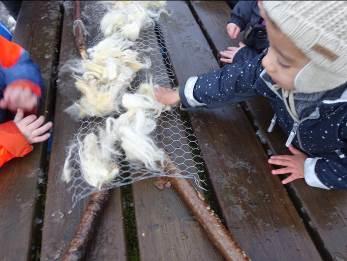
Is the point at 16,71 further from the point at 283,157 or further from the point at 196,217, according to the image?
the point at 283,157

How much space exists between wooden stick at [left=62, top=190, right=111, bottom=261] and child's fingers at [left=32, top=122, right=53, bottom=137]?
0.32 m

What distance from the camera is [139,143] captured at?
1.19m

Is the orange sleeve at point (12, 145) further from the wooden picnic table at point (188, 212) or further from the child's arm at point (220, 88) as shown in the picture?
the child's arm at point (220, 88)

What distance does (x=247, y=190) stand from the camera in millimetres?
1165

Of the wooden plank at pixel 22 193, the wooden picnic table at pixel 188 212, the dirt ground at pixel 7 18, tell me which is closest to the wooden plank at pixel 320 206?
the wooden picnic table at pixel 188 212

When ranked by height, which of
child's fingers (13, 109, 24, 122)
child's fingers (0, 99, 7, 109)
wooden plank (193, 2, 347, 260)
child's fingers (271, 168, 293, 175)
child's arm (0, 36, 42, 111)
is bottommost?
wooden plank (193, 2, 347, 260)

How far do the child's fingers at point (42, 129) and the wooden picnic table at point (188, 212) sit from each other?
26mm

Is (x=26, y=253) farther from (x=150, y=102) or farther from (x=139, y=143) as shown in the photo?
(x=150, y=102)

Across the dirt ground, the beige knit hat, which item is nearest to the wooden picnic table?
the beige knit hat

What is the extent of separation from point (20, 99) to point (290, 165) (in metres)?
0.86

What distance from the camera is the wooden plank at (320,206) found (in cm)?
105

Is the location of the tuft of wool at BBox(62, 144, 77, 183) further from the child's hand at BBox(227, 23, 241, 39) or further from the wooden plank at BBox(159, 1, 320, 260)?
the child's hand at BBox(227, 23, 241, 39)

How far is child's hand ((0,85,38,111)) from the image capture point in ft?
4.41

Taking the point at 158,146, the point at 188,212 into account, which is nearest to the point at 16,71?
the point at 158,146
